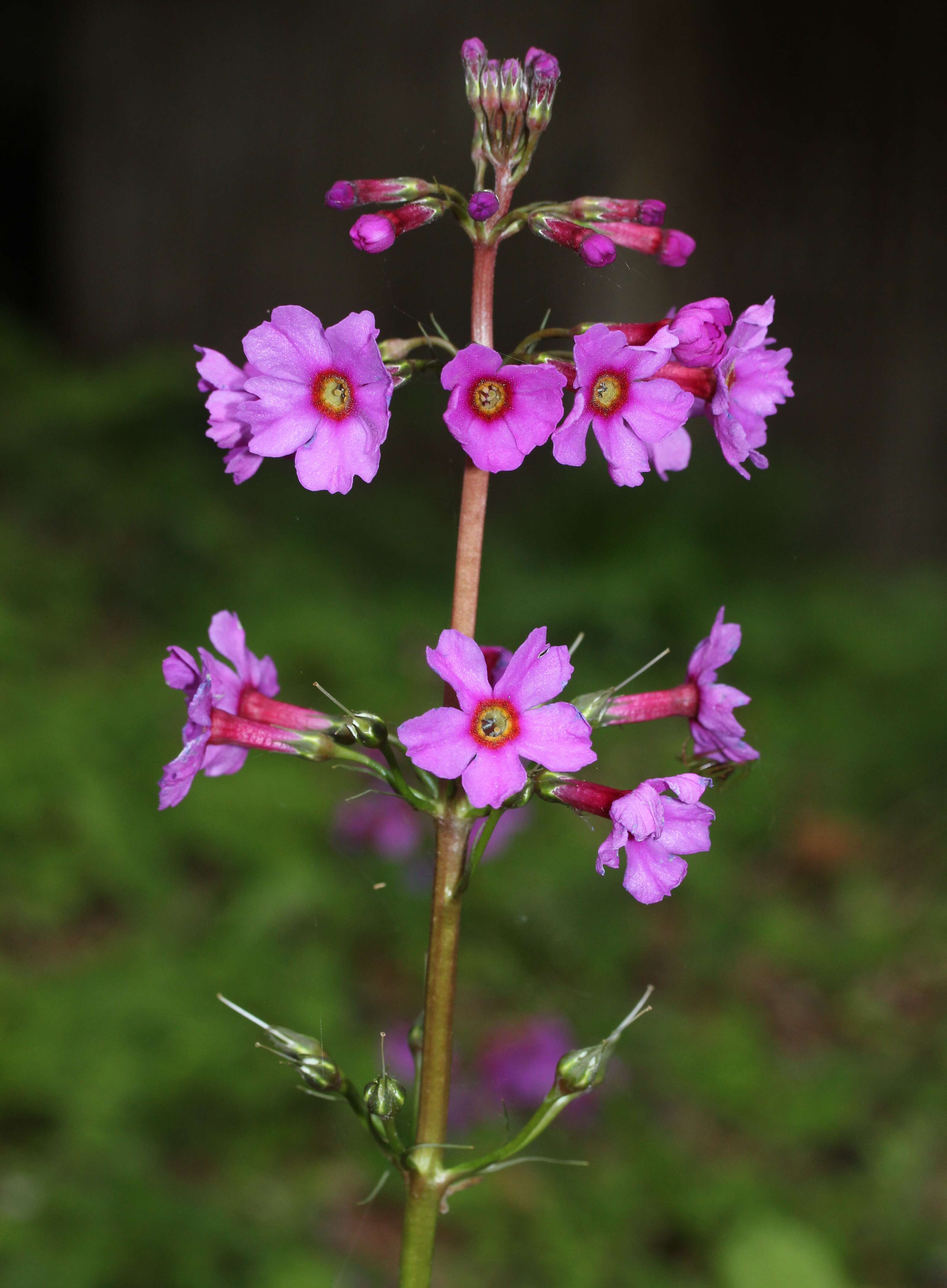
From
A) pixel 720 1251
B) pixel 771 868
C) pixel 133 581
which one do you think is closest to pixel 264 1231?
pixel 720 1251

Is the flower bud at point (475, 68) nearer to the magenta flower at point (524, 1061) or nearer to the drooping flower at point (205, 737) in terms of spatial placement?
the drooping flower at point (205, 737)

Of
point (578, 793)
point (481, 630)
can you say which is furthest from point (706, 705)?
point (481, 630)

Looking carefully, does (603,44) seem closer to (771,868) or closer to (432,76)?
(432,76)

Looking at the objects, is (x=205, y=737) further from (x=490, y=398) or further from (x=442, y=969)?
(x=490, y=398)

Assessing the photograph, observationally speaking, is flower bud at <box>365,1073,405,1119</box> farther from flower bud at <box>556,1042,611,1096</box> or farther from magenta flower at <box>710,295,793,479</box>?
magenta flower at <box>710,295,793,479</box>

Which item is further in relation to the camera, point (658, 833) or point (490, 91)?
point (490, 91)

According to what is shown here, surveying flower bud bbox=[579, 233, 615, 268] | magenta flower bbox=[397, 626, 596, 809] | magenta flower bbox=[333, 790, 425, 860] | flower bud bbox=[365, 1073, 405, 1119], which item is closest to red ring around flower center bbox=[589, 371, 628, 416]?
flower bud bbox=[579, 233, 615, 268]

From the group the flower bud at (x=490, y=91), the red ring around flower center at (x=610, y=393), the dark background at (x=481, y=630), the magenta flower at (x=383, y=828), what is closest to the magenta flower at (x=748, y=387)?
the red ring around flower center at (x=610, y=393)
